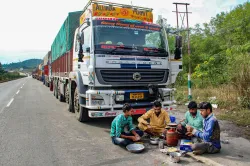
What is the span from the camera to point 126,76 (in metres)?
5.77

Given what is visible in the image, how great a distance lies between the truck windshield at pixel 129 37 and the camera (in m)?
5.76

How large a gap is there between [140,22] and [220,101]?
4.04 meters

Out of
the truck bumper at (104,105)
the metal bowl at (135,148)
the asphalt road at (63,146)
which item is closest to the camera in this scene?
the asphalt road at (63,146)

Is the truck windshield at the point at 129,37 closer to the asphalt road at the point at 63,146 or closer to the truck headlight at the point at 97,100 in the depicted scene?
the truck headlight at the point at 97,100

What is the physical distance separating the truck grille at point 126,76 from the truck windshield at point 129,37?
465 mm

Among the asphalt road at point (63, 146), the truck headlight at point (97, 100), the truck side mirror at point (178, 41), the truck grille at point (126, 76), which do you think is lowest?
the asphalt road at point (63, 146)

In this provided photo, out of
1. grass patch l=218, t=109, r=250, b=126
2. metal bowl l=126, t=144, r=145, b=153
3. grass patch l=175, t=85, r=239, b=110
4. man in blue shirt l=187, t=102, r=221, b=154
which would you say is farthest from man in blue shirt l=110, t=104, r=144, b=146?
grass patch l=175, t=85, r=239, b=110

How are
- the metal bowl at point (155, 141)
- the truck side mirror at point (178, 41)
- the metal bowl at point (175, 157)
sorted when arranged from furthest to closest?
the truck side mirror at point (178, 41) → the metal bowl at point (155, 141) → the metal bowl at point (175, 157)

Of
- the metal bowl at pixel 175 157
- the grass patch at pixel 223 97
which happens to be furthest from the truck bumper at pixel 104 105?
the grass patch at pixel 223 97

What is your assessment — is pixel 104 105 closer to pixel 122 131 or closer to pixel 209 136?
pixel 122 131

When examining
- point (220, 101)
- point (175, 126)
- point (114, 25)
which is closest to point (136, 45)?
point (114, 25)

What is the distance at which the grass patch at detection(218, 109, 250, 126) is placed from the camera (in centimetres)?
620

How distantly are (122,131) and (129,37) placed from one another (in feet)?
8.22

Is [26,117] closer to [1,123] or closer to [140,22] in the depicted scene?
[1,123]
